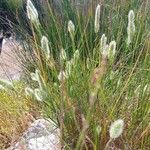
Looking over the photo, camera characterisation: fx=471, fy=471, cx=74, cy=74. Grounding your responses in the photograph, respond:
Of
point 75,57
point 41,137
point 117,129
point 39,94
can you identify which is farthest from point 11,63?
point 117,129

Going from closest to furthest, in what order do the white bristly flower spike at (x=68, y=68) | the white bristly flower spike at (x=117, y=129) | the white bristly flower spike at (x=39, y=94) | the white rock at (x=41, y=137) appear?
the white bristly flower spike at (x=117, y=129)
the white bristly flower spike at (x=39, y=94)
the white bristly flower spike at (x=68, y=68)
the white rock at (x=41, y=137)

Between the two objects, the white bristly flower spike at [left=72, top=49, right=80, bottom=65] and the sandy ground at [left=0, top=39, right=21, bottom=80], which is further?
the sandy ground at [left=0, top=39, right=21, bottom=80]

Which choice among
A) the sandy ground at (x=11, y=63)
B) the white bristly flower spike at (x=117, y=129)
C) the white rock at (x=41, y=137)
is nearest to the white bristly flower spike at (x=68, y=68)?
the white rock at (x=41, y=137)

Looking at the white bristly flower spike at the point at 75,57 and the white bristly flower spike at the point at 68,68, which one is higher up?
the white bristly flower spike at the point at 75,57

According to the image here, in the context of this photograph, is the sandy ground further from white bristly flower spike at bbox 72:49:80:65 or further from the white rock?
white bristly flower spike at bbox 72:49:80:65

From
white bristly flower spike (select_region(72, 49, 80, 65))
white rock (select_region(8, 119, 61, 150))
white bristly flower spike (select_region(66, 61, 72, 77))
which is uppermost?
white bristly flower spike (select_region(72, 49, 80, 65))

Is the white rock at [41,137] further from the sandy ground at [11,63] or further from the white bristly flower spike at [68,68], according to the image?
the sandy ground at [11,63]

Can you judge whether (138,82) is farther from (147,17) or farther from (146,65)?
(147,17)

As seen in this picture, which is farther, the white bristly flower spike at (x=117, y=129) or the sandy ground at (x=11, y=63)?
the sandy ground at (x=11, y=63)

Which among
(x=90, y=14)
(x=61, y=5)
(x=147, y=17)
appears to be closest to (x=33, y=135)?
(x=90, y=14)

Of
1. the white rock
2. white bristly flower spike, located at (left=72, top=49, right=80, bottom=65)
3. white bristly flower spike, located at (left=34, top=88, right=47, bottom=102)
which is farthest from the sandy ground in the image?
white bristly flower spike, located at (left=34, top=88, right=47, bottom=102)

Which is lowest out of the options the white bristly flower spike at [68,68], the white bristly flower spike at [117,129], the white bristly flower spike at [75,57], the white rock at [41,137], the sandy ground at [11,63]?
the white bristly flower spike at [117,129]

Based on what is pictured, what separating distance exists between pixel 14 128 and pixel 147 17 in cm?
119

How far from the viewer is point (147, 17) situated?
3.08 m
